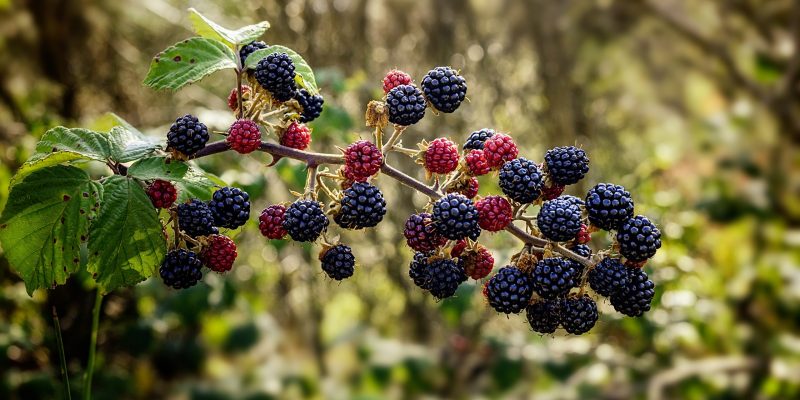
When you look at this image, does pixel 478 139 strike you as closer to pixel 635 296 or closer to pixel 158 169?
pixel 635 296

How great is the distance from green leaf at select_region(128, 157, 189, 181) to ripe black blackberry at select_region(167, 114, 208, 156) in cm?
2

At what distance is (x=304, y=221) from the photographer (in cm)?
98

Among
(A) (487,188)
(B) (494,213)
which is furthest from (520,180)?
(A) (487,188)

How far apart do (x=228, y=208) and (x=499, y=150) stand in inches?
17.4

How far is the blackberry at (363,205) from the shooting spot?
961mm

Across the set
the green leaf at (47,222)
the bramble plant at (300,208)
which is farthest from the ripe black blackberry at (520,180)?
the green leaf at (47,222)

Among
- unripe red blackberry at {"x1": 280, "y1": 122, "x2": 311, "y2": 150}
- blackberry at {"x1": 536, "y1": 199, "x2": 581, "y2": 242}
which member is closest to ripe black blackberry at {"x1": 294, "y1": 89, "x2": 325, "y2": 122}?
unripe red blackberry at {"x1": 280, "y1": 122, "x2": 311, "y2": 150}

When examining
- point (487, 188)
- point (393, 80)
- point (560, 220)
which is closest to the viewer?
point (560, 220)

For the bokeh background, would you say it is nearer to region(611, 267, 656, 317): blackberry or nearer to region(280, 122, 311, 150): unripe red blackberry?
region(280, 122, 311, 150): unripe red blackberry

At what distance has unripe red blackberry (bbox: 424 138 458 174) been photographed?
103 cm

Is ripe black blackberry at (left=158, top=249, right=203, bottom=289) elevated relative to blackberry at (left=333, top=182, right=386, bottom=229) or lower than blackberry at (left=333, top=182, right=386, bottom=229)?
lower

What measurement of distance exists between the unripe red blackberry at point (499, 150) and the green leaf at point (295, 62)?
0.98ft

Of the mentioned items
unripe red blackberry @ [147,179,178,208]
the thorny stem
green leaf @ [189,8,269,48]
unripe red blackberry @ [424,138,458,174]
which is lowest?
unripe red blackberry @ [147,179,178,208]

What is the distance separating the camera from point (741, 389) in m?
3.61
